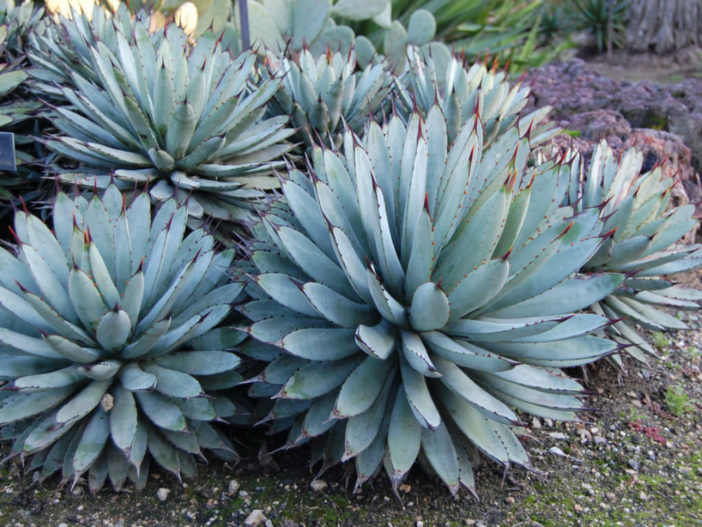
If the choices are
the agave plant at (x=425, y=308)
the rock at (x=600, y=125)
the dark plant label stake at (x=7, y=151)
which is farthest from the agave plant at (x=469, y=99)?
the dark plant label stake at (x=7, y=151)

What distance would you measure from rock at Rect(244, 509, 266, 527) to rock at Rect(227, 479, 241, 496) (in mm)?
133

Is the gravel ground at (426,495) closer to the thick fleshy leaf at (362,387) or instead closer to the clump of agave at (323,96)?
the thick fleshy leaf at (362,387)

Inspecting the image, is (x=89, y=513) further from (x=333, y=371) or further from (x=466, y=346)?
(x=466, y=346)

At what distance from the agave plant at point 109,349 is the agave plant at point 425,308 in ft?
0.66

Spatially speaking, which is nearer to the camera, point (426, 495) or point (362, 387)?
point (362, 387)

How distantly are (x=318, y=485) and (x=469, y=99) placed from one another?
2.05 m

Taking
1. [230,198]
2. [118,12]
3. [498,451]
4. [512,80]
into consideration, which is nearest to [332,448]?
[498,451]

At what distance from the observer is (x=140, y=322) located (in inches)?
84.1

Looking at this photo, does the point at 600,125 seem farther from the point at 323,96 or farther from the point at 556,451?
the point at 556,451

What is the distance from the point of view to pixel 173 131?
8.79 ft

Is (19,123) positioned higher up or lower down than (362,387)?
higher up

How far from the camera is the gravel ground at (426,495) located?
2059 millimetres

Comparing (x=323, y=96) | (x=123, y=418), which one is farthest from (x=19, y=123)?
(x=123, y=418)

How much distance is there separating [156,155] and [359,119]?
1.13 meters
